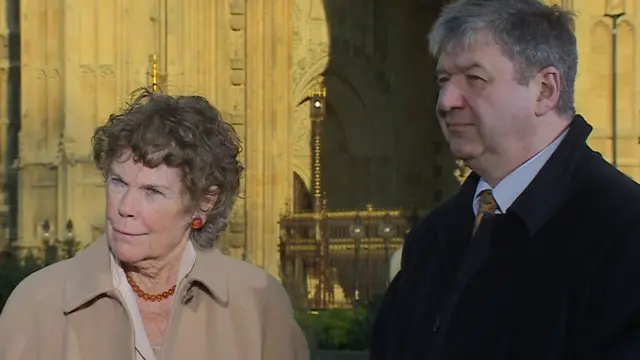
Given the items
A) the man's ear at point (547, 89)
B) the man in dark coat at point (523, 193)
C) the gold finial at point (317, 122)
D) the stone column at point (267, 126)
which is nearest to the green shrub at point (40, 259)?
the stone column at point (267, 126)

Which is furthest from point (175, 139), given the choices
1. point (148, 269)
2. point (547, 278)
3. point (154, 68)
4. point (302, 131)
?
point (302, 131)

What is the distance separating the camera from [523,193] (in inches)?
115

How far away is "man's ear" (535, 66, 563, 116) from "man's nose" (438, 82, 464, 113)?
171mm

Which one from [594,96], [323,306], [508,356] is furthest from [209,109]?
[323,306]

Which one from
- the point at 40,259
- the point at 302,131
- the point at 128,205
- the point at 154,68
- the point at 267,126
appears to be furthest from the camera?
the point at 302,131

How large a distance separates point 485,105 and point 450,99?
8 cm

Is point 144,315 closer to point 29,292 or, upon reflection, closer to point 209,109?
point 29,292

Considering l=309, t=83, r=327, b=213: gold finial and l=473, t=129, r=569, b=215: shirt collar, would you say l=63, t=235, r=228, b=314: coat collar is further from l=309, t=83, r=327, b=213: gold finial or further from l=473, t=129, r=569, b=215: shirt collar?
l=309, t=83, r=327, b=213: gold finial

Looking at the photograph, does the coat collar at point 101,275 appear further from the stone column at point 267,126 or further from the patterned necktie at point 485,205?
the stone column at point 267,126

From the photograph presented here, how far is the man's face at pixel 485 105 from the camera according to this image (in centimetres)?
288

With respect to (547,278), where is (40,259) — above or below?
below

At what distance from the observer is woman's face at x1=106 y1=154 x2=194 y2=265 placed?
3.42 meters

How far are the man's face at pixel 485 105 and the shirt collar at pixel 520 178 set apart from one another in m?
0.06

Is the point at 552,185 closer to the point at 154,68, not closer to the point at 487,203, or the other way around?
the point at 487,203
